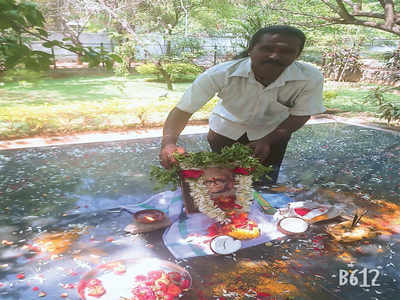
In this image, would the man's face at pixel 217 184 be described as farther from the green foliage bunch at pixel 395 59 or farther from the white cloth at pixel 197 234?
the green foliage bunch at pixel 395 59

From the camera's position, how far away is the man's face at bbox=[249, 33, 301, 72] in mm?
2266

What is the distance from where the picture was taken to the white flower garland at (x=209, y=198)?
2.57 m

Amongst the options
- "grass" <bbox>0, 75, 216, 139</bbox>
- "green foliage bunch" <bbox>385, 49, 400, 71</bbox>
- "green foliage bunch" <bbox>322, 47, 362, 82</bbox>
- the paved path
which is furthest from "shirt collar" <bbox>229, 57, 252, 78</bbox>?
"green foliage bunch" <bbox>322, 47, 362, 82</bbox>

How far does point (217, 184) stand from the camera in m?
2.58

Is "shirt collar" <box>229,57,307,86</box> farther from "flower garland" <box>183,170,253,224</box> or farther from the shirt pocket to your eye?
"flower garland" <box>183,170,253,224</box>

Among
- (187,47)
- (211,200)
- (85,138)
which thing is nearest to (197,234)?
(211,200)

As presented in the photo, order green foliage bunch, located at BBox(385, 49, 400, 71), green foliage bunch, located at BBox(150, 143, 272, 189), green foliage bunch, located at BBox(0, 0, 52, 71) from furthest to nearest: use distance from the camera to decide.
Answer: green foliage bunch, located at BBox(385, 49, 400, 71), green foliage bunch, located at BBox(150, 143, 272, 189), green foliage bunch, located at BBox(0, 0, 52, 71)

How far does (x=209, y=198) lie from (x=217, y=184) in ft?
0.47

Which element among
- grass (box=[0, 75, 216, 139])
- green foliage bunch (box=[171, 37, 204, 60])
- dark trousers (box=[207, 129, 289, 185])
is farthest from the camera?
green foliage bunch (box=[171, 37, 204, 60])

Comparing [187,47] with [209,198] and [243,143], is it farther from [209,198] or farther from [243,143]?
[209,198]

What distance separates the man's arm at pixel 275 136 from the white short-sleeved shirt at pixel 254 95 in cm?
6

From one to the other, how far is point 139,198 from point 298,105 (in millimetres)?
1920


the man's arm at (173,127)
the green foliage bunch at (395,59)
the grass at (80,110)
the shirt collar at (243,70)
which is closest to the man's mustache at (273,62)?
the shirt collar at (243,70)

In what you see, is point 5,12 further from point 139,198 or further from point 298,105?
point 139,198
